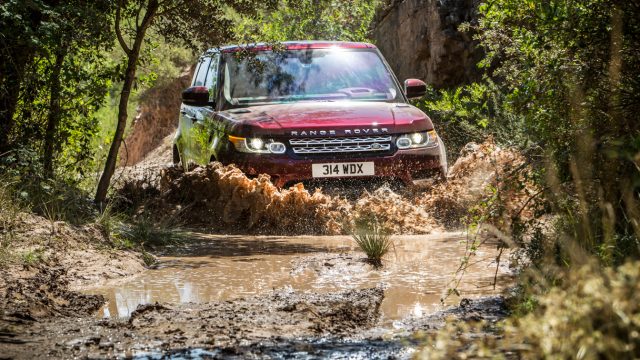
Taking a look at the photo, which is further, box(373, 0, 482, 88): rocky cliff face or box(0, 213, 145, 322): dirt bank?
box(373, 0, 482, 88): rocky cliff face

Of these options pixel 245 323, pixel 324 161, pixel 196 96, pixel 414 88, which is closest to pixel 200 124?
pixel 196 96

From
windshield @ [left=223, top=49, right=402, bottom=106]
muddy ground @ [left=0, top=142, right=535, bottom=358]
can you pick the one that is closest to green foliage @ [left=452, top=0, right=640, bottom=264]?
muddy ground @ [left=0, top=142, right=535, bottom=358]

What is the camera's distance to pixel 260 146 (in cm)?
1012

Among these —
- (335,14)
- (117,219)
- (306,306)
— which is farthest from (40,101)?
(335,14)

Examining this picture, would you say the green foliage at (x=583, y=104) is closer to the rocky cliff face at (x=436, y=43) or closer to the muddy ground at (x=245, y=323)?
the muddy ground at (x=245, y=323)

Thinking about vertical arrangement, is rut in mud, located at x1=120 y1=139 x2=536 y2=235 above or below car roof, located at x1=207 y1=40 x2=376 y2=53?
below

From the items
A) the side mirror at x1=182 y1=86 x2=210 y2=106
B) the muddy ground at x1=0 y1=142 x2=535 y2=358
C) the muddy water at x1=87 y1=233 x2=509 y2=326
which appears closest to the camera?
the muddy ground at x1=0 y1=142 x2=535 y2=358

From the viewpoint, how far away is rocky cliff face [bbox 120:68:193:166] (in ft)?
82.4

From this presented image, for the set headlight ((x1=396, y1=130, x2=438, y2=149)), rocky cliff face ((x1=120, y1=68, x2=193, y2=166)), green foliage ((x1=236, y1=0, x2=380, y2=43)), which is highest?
green foliage ((x1=236, y1=0, x2=380, y2=43))

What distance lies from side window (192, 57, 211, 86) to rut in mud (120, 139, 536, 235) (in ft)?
4.53

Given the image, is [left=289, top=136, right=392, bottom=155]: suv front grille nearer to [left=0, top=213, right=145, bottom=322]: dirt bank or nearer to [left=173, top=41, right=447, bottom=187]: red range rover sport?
[left=173, top=41, right=447, bottom=187]: red range rover sport

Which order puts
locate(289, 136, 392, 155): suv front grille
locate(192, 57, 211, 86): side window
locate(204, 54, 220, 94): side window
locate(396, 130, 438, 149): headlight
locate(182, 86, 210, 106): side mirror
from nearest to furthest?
locate(289, 136, 392, 155): suv front grille, locate(396, 130, 438, 149): headlight, locate(182, 86, 210, 106): side mirror, locate(204, 54, 220, 94): side window, locate(192, 57, 211, 86): side window

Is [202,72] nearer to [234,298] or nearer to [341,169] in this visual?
[341,169]

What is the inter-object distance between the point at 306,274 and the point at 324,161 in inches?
105
